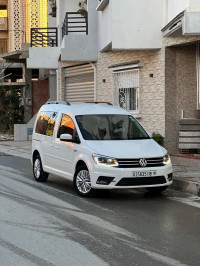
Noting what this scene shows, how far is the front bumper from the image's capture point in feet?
31.1

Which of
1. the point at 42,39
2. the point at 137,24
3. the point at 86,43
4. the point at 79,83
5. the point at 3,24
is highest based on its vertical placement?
the point at 3,24

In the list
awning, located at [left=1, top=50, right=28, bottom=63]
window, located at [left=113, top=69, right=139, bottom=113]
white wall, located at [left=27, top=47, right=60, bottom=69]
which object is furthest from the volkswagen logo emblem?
awning, located at [left=1, top=50, right=28, bottom=63]

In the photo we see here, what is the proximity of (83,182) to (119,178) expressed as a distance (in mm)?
839

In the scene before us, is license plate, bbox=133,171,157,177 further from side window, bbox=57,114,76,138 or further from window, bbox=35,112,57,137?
window, bbox=35,112,57,137

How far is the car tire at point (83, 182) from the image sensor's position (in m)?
9.88

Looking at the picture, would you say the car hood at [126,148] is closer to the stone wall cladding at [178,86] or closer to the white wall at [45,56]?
the stone wall cladding at [178,86]

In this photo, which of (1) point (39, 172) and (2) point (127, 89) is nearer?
(1) point (39, 172)

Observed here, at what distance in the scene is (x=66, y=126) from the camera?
36.6 feet

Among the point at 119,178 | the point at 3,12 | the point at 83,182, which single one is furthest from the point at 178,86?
the point at 3,12

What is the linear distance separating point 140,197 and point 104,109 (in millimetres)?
2190

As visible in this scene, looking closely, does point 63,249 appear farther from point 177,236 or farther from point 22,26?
point 22,26

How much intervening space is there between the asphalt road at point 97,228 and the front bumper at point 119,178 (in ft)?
0.97

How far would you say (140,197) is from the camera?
33.2ft

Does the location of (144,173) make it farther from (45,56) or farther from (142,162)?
(45,56)
